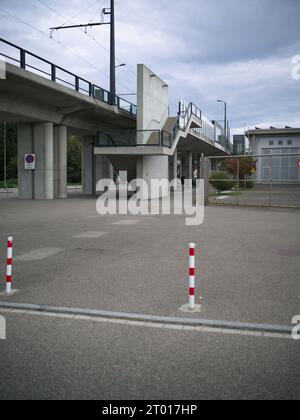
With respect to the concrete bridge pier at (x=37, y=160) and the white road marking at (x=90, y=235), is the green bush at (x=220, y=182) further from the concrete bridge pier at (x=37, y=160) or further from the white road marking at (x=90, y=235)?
the white road marking at (x=90, y=235)

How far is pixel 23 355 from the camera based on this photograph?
474 centimetres

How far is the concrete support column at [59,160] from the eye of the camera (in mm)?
34469

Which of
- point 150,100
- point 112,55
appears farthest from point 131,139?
point 112,55

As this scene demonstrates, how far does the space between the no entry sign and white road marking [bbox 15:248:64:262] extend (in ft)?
71.4

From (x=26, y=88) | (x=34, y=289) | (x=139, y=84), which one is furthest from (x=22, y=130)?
(x=34, y=289)

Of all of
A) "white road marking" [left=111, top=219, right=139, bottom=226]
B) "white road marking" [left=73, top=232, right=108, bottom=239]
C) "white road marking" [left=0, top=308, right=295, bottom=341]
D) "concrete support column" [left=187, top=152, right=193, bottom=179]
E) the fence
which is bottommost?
"white road marking" [left=0, top=308, right=295, bottom=341]

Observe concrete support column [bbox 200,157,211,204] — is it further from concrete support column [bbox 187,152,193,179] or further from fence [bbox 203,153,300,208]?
concrete support column [bbox 187,152,193,179]

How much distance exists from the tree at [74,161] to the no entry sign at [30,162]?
54.1 meters

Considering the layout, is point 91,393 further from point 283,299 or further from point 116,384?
point 283,299

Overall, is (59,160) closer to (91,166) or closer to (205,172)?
(91,166)

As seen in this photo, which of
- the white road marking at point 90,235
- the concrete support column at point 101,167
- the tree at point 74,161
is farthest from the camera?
the tree at point 74,161

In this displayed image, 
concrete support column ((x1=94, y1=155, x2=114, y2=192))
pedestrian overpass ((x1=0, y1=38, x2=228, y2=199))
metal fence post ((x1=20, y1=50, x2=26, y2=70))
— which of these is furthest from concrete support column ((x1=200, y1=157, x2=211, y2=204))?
concrete support column ((x1=94, y1=155, x2=114, y2=192))

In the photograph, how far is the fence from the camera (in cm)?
2480

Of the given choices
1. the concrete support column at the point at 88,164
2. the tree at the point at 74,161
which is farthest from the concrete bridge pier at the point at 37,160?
the tree at the point at 74,161
